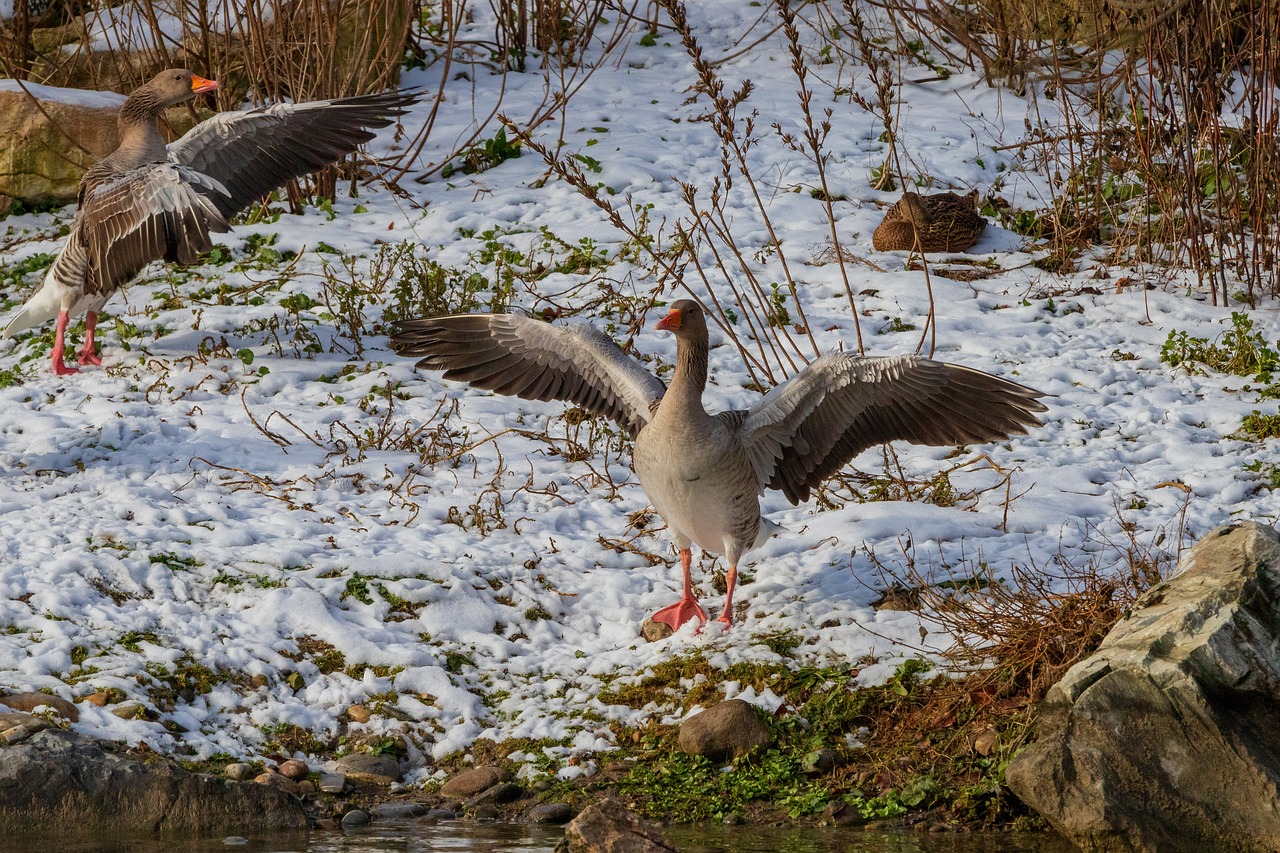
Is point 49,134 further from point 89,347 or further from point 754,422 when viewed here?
point 754,422

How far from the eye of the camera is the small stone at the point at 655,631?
5.44m

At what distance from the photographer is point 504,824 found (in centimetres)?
432

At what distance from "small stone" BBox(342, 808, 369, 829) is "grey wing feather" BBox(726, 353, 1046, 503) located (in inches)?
85.8

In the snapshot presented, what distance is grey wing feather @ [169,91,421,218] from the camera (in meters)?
8.16

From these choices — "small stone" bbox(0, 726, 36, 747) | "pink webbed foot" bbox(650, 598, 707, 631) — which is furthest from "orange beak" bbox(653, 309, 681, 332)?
"small stone" bbox(0, 726, 36, 747)

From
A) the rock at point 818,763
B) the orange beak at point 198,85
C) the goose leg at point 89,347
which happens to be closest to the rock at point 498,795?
the rock at point 818,763

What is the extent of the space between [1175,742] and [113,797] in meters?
3.38

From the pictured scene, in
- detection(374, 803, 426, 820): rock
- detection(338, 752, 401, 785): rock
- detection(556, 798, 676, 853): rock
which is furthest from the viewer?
detection(338, 752, 401, 785): rock

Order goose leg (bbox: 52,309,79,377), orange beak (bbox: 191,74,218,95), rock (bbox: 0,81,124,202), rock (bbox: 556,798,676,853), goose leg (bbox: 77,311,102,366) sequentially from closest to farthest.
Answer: rock (bbox: 556,798,676,853) → goose leg (bbox: 52,309,79,377) → goose leg (bbox: 77,311,102,366) → orange beak (bbox: 191,74,218,95) → rock (bbox: 0,81,124,202)

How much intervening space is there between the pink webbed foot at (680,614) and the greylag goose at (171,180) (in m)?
3.50

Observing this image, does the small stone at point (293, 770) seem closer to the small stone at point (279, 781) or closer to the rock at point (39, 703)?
the small stone at point (279, 781)

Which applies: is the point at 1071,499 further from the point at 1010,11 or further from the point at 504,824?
the point at 1010,11

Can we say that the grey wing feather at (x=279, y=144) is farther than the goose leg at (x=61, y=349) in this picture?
Yes

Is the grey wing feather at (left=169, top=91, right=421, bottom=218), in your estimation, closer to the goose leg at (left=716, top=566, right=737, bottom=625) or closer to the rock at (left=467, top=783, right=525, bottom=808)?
the goose leg at (left=716, top=566, right=737, bottom=625)
